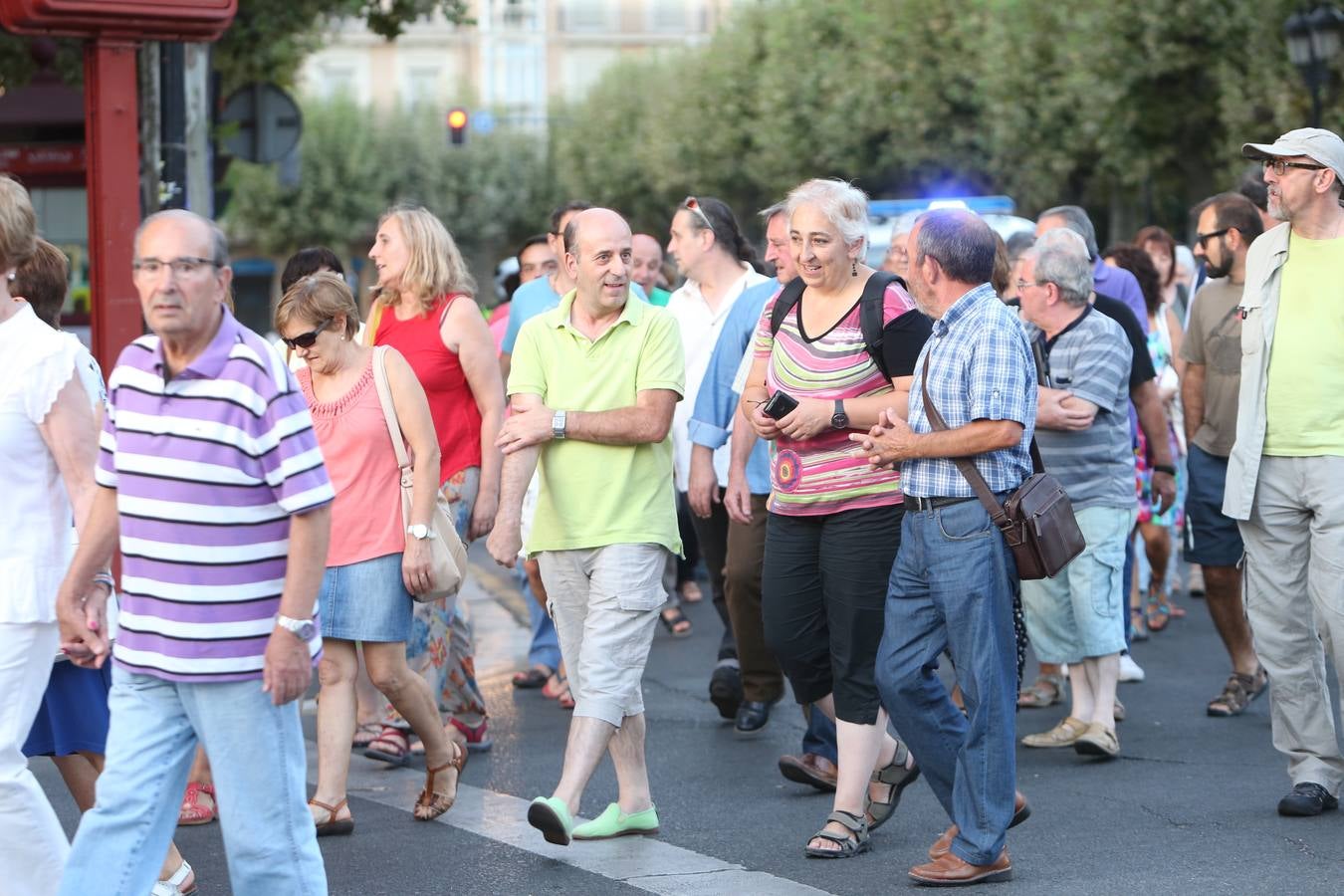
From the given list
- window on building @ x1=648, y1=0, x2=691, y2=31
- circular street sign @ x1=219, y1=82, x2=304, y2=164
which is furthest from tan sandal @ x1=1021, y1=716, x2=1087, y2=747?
window on building @ x1=648, y1=0, x2=691, y2=31

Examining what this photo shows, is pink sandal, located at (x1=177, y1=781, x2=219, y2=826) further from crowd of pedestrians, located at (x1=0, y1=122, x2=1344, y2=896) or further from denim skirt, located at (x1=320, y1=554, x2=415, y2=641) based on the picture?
denim skirt, located at (x1=320, y1=554, x2=415, y2=641)

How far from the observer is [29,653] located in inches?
172

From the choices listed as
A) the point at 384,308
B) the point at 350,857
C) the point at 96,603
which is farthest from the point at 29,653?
the point at 384,308

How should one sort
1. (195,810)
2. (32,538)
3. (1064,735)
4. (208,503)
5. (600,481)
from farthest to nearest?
(1064,735) → (195,810) → (600,481) → (32,538) → (208,503)

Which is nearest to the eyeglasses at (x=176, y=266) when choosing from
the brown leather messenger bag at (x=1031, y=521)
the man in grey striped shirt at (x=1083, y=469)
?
the brown leather messenger bag at (x=1031, y=521)

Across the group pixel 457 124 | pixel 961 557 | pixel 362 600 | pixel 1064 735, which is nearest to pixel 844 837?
pixel 961 557

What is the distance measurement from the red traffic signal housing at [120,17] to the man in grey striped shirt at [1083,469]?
383cm

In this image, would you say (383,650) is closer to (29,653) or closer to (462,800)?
(462,800)

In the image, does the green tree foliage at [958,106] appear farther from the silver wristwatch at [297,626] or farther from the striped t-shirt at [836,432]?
the silver wristwatch at [297,626]

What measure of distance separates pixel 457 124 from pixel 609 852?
24869 mm

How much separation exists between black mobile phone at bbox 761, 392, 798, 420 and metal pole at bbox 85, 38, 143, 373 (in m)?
3.91

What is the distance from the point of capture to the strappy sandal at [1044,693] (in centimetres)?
834

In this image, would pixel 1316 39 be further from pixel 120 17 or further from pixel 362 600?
pixel 362 600

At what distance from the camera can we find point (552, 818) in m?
5.48
